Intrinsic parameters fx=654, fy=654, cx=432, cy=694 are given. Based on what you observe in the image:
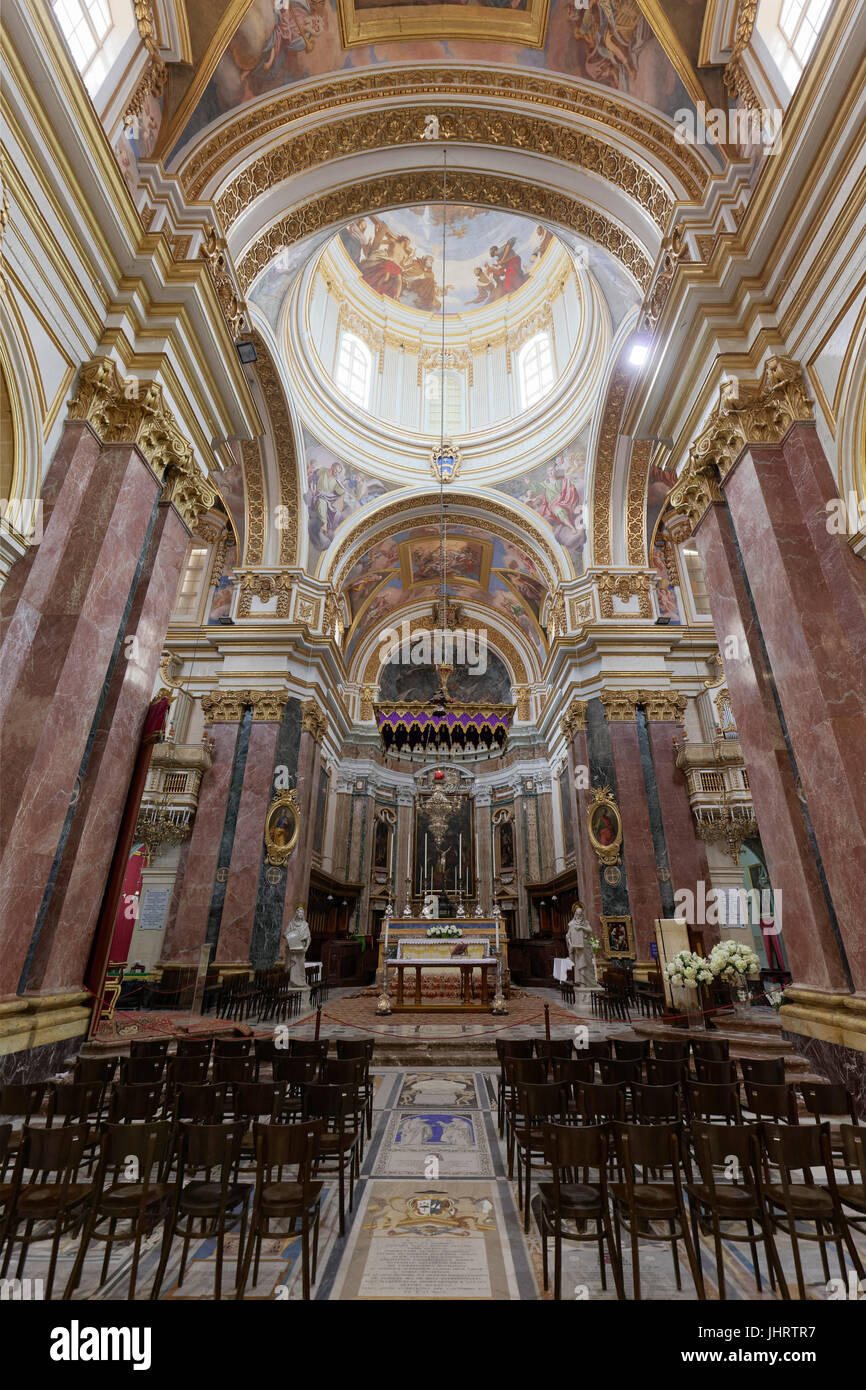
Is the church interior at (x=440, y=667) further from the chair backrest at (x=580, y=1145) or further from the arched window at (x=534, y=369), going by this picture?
the arched window at (x=534, y=369)

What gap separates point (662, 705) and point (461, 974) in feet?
24.3

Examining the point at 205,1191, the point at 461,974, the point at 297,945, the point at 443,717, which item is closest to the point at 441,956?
the point at 461,974

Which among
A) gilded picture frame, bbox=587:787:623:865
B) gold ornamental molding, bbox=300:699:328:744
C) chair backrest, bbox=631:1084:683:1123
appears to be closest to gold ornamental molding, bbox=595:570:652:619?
gilded picture frame, bbox=587:787:623:865

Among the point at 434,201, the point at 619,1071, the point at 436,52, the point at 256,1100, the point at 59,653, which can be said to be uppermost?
the point at 436,52

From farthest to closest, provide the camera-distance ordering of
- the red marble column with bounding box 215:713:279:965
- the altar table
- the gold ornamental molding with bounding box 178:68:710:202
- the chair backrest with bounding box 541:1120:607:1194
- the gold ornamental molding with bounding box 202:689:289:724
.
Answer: the gold ornamental molding with bounding box 202:689:289:724 → the red marble column with bounding box 215:713:279:965 → the altar table → the gold ornamental molding with bounding box 178:68:710:202 → the chair backrest with bounding box 541:1120:607:1194

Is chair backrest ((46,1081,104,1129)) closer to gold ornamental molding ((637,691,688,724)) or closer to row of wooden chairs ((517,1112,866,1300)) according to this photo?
row of wooden chairs ((517,1112,866,1300))

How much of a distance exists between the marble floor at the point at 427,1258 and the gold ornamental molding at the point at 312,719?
1162cm

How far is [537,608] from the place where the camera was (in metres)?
21.0

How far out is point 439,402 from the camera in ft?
66.6

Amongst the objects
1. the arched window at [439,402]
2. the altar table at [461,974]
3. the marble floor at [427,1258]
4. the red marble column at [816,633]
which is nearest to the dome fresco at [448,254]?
the arched window at [439,402]

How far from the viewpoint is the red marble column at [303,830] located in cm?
1398

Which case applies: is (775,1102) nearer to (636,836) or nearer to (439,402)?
(636,836)

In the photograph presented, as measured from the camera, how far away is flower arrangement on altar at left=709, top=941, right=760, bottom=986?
7.66m

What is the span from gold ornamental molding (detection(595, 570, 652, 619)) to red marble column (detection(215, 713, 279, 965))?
840cm
